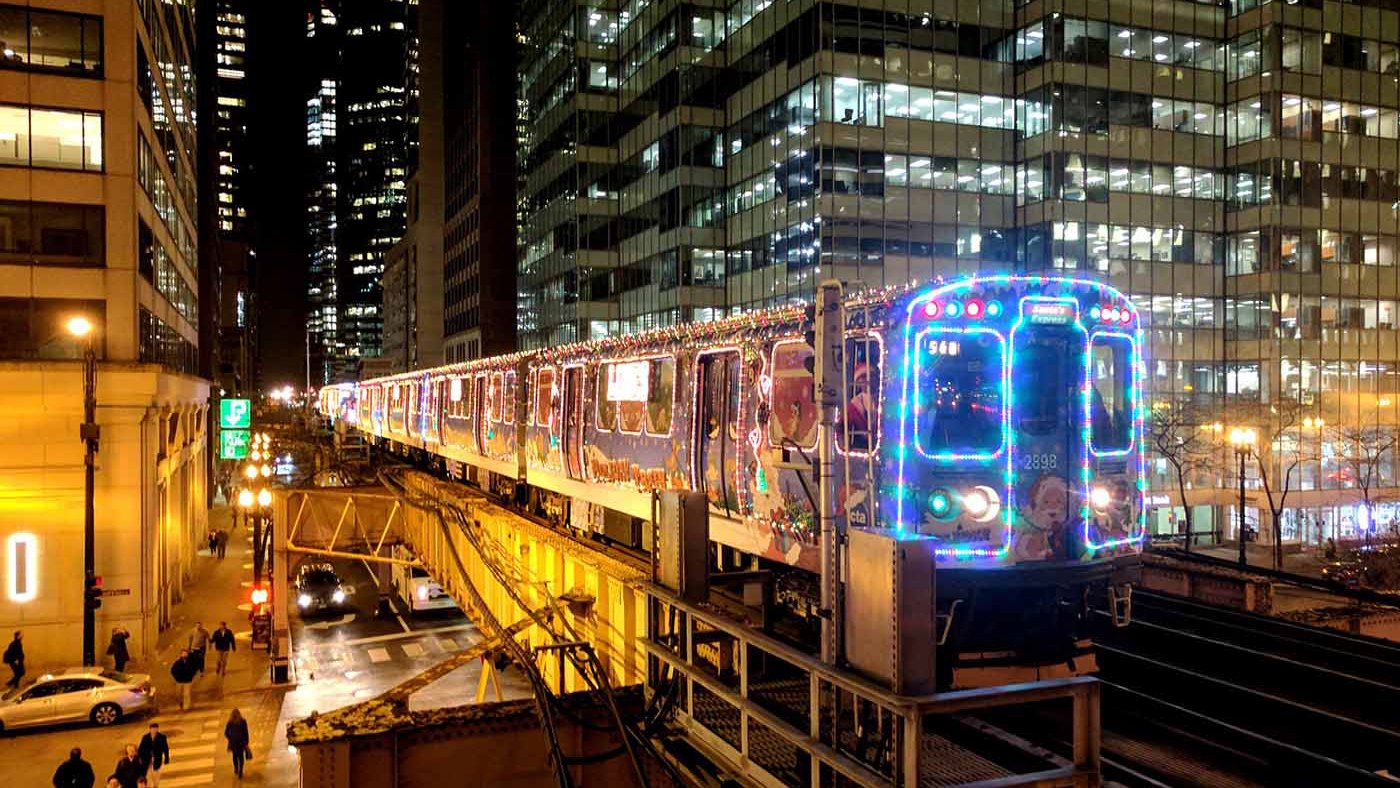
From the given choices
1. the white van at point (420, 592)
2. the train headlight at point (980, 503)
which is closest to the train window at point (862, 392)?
the train headlight at point (980, 503)

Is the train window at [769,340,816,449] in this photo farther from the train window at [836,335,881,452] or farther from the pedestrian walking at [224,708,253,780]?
the pedestrian walking at [224,708,253,780]

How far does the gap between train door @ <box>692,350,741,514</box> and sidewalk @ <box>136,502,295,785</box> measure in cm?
1202

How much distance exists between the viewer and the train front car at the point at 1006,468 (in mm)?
7988

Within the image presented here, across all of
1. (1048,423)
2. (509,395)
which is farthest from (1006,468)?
(509,395)

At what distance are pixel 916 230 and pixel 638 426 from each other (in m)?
29.7

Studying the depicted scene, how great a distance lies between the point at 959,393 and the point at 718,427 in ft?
11.6

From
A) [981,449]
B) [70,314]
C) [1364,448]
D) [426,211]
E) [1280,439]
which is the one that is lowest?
[1364,448]

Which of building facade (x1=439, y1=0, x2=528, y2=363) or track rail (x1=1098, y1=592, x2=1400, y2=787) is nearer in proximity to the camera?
track rail (x1=1098, y1=592, x2=1400, y2=787)

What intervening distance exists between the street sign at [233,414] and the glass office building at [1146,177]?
74.3 ft

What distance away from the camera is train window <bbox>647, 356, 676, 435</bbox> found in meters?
12.5

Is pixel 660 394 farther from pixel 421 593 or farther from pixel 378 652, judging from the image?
pixel 421 593

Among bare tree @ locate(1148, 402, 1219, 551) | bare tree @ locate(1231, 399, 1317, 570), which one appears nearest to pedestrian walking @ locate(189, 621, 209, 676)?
bare tree @ locate(1148, 402, 1219, 551)

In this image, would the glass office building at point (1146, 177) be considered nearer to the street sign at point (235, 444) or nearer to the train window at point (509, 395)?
the train window at point (509, 395)

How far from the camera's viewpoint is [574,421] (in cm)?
1642
